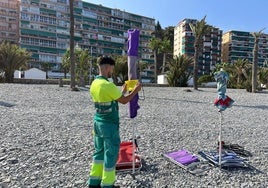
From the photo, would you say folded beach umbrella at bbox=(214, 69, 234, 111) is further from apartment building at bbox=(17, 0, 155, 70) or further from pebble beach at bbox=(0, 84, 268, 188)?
apartment building at bbox=(17, 0, 155, 70)

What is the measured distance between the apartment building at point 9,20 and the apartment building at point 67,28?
504 centimetres

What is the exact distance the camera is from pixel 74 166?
488cm

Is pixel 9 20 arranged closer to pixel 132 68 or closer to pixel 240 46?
pixel 240 46

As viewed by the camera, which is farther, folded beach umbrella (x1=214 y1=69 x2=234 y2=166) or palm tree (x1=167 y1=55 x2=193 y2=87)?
palm tree (x1=167 y1=55 x2=193 y2=87)

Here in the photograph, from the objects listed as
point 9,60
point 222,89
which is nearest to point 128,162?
point 222,89

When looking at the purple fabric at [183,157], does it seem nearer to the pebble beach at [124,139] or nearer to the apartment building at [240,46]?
the pebble beach at [124,139]

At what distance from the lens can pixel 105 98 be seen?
364cm

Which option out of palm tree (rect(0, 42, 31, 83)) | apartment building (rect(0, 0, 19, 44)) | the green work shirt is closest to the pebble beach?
the green work shirt

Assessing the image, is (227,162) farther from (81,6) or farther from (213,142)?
(81,6)

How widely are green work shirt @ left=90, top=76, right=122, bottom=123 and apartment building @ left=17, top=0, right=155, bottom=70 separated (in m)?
92.4

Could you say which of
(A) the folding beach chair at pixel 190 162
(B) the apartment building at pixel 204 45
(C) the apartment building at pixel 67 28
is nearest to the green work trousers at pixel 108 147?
(A) the folding beach chair at pixel 190 162

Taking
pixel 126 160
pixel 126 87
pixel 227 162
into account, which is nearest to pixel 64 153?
pixel 126 160

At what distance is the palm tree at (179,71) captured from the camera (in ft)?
117

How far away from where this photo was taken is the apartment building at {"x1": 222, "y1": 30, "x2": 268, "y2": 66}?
13695 cm
